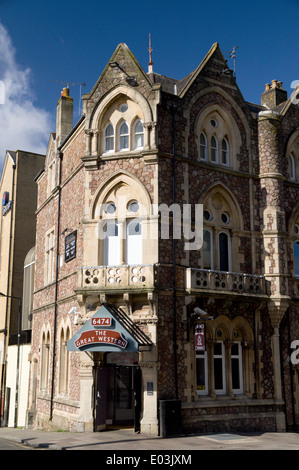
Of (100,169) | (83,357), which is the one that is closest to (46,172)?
(100,169)

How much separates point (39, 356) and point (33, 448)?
10.1 metres

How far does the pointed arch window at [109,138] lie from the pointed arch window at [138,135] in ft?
3.11

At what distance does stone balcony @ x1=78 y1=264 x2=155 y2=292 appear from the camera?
18.5 m

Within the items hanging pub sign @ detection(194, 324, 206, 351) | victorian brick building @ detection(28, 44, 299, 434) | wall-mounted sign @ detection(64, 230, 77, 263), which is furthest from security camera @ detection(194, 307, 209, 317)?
wall-mounted sign @ detection(64, 230, 77, 263)

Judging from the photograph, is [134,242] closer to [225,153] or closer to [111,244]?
[111,244]

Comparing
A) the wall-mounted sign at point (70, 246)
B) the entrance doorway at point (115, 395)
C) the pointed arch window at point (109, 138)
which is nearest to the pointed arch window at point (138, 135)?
the pointed arch window at point (109, 138)

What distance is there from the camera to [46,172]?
2855 cm

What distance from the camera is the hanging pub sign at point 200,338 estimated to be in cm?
1844

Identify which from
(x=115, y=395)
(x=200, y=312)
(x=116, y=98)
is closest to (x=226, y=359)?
(x=200, y=312)

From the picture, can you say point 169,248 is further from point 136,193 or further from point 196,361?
point 196,361

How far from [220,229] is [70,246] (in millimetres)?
6310

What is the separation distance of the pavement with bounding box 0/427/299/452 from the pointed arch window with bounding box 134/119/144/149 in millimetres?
10450

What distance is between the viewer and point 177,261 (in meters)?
19.6

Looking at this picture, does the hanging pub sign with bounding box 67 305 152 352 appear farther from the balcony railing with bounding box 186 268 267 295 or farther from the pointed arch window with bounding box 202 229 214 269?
the pointed arch window with bounding box 202 229 214 269
